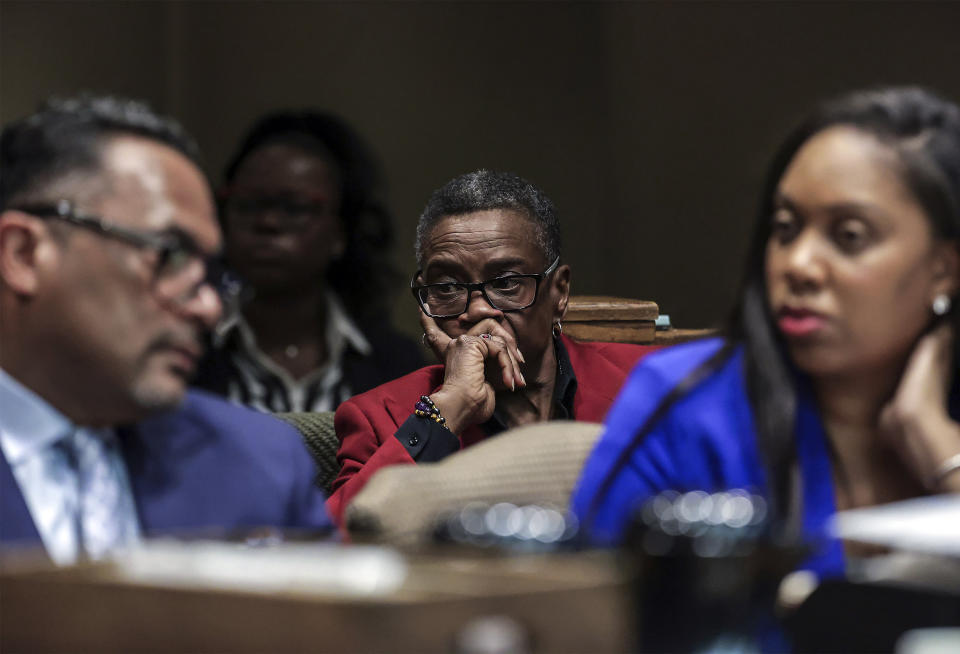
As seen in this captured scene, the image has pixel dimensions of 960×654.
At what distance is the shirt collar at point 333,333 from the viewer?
3262 mm

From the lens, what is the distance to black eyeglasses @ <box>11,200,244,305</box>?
1357 millimetres

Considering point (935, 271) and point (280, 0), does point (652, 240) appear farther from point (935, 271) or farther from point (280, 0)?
point (935, 271)

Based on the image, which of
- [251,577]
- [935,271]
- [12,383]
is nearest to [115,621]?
[251,577]

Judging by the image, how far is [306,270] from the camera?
134 inches

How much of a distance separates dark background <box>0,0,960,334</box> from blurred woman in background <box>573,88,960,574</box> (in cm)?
208

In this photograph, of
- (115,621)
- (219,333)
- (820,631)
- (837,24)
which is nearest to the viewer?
(115,621)

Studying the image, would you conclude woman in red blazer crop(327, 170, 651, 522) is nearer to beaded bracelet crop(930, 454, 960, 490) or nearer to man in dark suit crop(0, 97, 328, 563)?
man in dark suit crop(0, 97, 328, 563)

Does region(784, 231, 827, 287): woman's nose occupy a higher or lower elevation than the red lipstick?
higher

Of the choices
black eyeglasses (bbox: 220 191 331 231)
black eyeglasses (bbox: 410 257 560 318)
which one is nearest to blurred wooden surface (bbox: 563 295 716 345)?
black eyeglasses (bbox: 410 257 560 318)

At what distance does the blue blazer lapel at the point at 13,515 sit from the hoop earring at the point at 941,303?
1061mm

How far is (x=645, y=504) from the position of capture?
3.23ft

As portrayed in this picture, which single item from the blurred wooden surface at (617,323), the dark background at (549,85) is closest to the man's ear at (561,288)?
the blurred wooden surface at (617,323)

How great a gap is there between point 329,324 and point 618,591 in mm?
2571

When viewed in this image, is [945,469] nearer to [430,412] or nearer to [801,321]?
[801,321]
